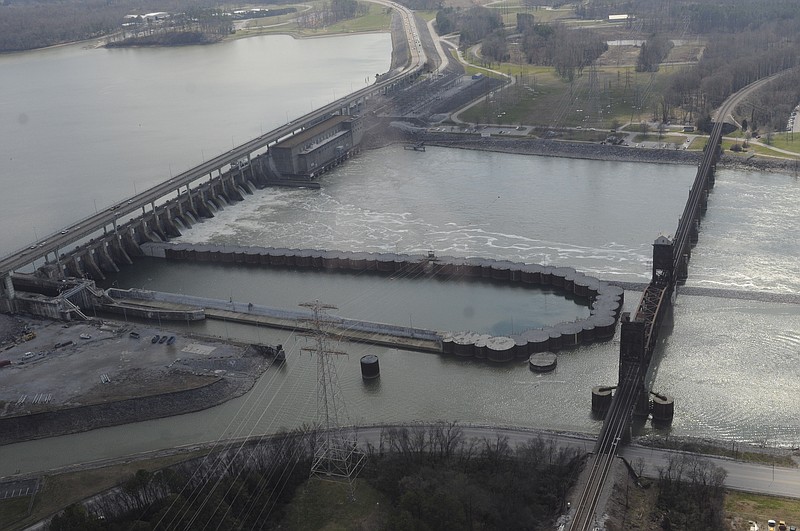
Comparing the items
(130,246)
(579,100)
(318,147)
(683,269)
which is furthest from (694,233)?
(579,100)

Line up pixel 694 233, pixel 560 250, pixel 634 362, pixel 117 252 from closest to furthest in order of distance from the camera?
pixel 634 362
pixel 560 250
pixel 694 233
pixel 117 252

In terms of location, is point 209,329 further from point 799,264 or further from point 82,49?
point 82,49

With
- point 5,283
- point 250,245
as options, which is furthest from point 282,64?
point 5,283

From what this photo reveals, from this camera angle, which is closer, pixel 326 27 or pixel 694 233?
pixel 694 233

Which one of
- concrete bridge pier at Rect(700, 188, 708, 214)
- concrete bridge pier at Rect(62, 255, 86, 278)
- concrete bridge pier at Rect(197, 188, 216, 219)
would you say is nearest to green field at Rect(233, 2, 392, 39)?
concrete bridge pier at Rect(197, 188, 216, 219)

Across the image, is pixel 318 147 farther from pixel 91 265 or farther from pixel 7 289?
pixel 7 289

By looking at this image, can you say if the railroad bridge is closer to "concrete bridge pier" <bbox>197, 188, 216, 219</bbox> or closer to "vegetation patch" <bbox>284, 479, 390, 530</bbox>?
"vegetation patch" <bbox>284, 479, 390, 530</bbox>
